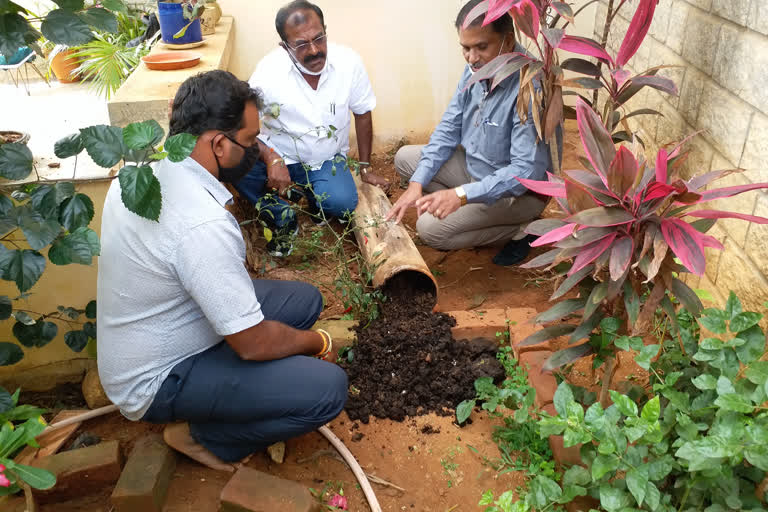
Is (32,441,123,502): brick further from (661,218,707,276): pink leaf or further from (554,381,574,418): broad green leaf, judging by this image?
(661,218,707,276): pink leaf

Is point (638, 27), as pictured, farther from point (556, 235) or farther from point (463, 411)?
point (463, 411)

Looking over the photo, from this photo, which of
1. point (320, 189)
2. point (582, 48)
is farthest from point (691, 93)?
point (320, 189)

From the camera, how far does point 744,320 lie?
1.94 metres

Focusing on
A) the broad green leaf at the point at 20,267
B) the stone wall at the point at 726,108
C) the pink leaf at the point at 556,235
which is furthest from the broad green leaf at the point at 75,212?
the stone wall at the point at 726,108

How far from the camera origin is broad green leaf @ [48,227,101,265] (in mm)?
2098

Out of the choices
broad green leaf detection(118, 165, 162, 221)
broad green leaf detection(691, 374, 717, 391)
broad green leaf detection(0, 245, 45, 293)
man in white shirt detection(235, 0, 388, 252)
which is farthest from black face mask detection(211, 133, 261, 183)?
broad green leaf detection(691, 374, 717, 391)

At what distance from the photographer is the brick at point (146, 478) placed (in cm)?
228

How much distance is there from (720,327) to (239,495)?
1.67 meters

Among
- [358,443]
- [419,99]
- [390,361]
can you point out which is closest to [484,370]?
[390,361]

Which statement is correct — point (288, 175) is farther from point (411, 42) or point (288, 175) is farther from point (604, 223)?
point (604, 223)

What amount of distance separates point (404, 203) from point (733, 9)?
5.61 feet

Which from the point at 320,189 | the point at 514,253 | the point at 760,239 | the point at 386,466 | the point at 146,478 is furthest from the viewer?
the point at 320,189

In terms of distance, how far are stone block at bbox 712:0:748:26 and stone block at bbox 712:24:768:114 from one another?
36 mm

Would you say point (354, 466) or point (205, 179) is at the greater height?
point (205, 179)
